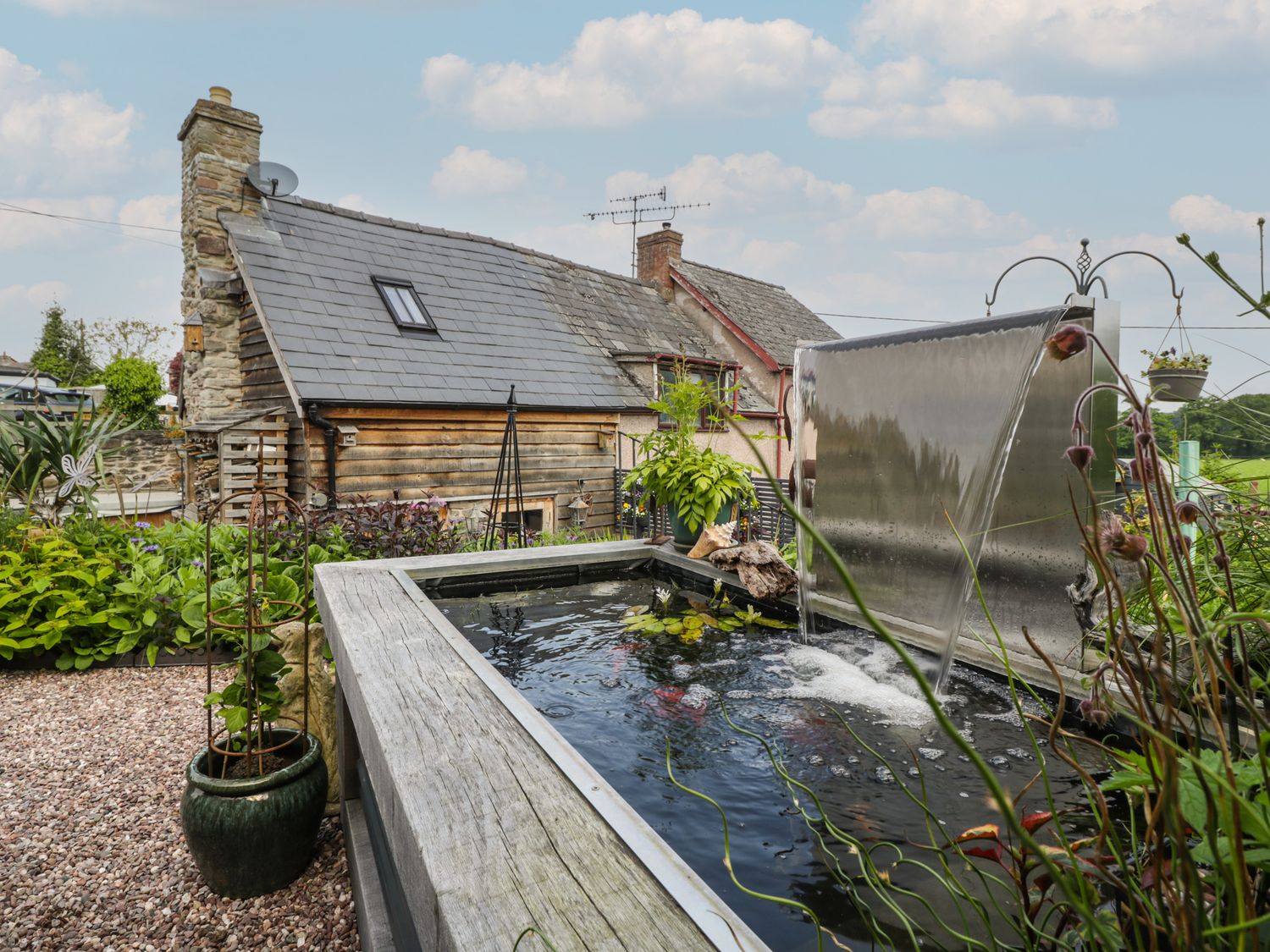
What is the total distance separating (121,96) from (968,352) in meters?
28.5

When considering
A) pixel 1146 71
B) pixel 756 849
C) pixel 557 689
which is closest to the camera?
pixel 756 849

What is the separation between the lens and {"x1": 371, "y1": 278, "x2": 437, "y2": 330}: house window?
10.4 meters

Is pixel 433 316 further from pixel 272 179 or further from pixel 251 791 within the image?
pixel 251 791

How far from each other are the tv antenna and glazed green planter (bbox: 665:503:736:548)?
14534 millimetres

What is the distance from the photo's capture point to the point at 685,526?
5301mm

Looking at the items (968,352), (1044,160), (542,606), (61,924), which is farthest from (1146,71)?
(61,924)

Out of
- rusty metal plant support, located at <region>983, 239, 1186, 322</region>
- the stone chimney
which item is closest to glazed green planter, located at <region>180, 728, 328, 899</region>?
rusty metal plant support, located at <region>983, 239, 1186, 322</region>

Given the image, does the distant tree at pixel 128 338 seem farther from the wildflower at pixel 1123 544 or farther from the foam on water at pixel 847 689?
the wildflower at pixel 1123 544

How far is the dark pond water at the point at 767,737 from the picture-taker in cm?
184

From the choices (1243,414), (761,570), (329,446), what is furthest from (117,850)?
(329,446)

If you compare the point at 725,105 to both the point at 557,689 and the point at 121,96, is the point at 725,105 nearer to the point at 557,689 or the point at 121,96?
the point at 557,689

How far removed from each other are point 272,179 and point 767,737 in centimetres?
1104

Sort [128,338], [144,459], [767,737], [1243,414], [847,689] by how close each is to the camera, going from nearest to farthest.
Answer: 1. [1243,414]
2. [767,737]
3. [847,689]
4. [144,459]
5. [128,338]

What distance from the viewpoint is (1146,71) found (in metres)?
3.56
